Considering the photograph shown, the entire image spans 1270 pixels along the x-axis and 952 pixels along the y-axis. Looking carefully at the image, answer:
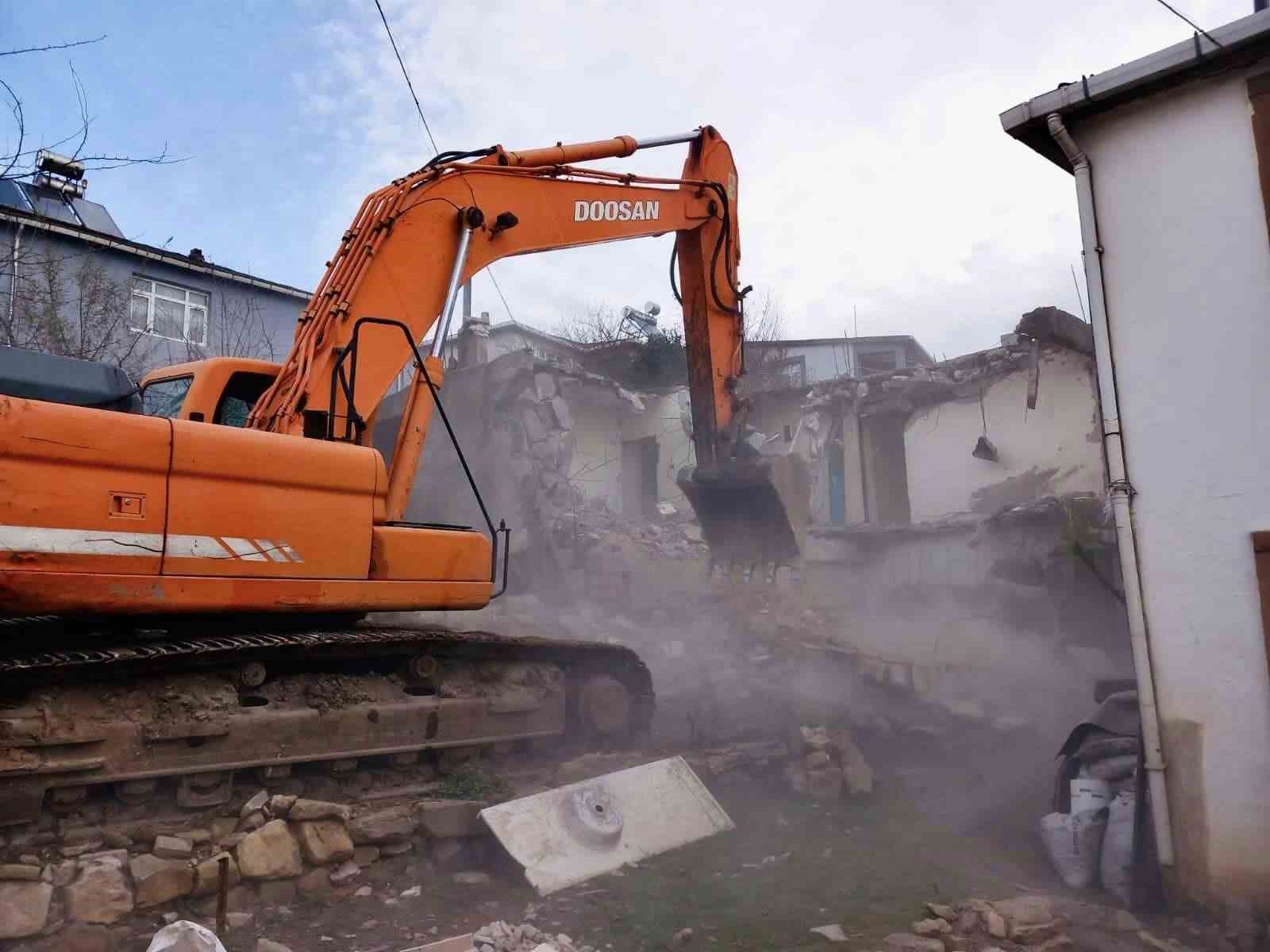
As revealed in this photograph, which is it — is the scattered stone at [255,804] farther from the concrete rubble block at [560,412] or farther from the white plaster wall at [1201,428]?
the concrete rubble block at [560,412]

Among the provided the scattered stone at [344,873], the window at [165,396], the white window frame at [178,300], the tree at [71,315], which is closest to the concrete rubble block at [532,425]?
the tree at [71,315]

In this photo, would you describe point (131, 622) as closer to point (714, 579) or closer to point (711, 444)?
point (711, 444)

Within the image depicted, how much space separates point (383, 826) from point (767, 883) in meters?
2.13

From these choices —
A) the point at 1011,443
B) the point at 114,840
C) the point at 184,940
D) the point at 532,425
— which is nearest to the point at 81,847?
the point at 114,840

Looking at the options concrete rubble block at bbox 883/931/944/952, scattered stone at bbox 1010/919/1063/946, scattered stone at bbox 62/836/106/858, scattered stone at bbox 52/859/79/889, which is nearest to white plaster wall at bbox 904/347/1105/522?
scattered stone at bbox 1010/919/1063/946

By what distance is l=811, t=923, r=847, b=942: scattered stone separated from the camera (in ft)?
13.2

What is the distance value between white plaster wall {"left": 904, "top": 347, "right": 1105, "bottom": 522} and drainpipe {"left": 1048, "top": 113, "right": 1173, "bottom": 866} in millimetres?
10090

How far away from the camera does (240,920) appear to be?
4105 millimetres

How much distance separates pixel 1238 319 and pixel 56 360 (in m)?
6.68

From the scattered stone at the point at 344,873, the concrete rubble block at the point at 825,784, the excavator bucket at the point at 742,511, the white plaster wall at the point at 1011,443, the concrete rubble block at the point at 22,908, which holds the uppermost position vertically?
the white plaster wall at the point at 1011,443

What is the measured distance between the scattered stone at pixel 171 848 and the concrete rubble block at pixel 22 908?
1.64ft

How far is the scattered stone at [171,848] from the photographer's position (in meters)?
4.23

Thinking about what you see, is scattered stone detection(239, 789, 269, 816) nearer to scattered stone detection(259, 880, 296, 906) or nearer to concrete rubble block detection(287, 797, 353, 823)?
concrete rubble block detection(287, 797, 353, 823)

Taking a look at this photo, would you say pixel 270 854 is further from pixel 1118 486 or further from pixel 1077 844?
pixel 1118 486
